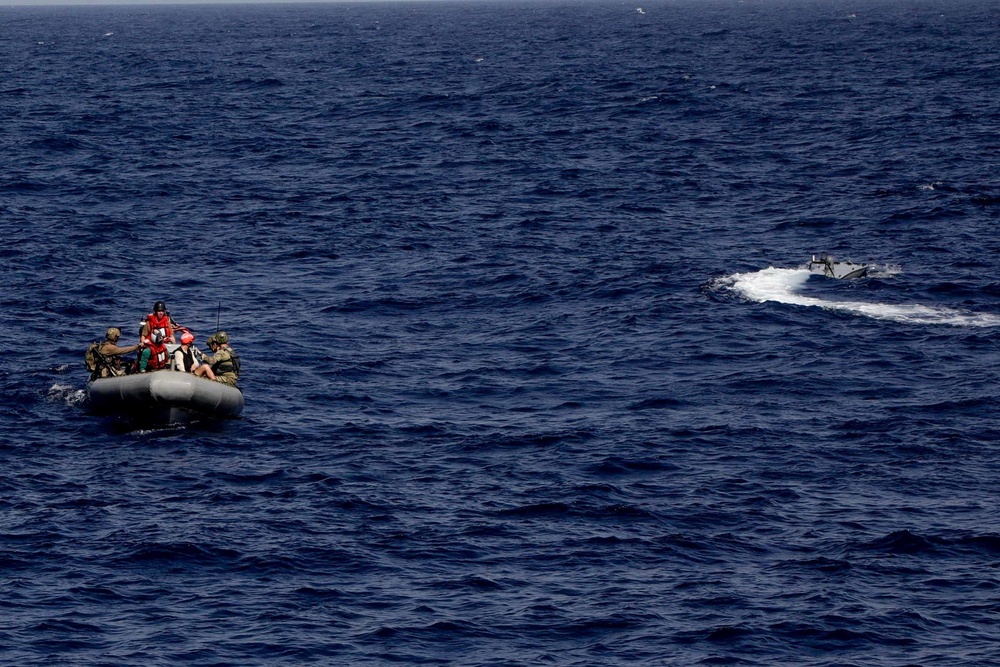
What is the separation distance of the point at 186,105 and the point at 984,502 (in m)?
78.5

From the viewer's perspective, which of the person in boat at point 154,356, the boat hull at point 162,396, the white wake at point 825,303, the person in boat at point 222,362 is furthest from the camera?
the white wake at point 825,303

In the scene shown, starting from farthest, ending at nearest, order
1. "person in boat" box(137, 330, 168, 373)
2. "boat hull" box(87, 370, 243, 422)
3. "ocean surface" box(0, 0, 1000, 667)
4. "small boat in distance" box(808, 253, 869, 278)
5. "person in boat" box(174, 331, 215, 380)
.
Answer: "small boat in distance" box(808, 253, 869, 278) < "person in boat" box(137, 330, 168, 373) < "person in boat" box(174, 331, 215, 380) < "boat hull" box(87, 370, 243, 422) < "ocean surface" box(0, 0, 1000, 667)

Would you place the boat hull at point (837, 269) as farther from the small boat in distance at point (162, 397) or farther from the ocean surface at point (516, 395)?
the small boat in distance at point (162, 397)

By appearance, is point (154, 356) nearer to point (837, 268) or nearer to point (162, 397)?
point (162, 397)

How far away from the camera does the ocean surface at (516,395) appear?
101ft

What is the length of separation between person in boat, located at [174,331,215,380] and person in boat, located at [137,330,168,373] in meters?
0.39

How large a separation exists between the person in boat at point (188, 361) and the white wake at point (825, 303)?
66.8 ft

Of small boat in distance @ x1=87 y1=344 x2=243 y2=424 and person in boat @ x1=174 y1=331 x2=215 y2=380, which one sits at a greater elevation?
person in boat @ x1=174 y1=331 x2=215 y2=380

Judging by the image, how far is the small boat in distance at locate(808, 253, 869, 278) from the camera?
55.9m

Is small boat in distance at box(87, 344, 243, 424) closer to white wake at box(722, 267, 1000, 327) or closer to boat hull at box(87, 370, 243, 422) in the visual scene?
boat hull at box(87, 370, 243, 422)

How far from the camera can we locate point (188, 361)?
4178 cm

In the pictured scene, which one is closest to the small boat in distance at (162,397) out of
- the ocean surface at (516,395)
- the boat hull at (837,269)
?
the ocean surface at (516,395)

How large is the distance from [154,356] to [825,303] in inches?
898

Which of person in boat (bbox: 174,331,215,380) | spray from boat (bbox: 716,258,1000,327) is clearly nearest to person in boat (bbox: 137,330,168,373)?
person in boat (bbox: 174,331,215,380)
